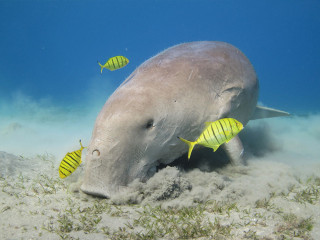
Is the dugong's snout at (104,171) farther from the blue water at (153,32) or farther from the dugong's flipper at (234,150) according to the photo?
the blue water at (153,32)

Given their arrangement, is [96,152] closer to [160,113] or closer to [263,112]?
[160,113]

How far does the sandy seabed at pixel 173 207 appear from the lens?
2.41 metres

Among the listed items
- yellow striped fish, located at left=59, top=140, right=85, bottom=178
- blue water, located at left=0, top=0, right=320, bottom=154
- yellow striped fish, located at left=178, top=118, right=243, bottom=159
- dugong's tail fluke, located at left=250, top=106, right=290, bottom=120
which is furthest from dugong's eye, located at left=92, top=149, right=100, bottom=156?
blue water, located at left=0, top=0, right=320, bottom=154

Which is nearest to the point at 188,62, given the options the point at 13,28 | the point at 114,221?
the point at 114,221

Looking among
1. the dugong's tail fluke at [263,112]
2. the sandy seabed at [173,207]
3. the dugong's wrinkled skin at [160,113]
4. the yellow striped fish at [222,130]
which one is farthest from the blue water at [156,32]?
the yellow striped fish at [222,130]

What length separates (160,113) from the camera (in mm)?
3340

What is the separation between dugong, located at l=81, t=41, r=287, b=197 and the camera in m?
3.01

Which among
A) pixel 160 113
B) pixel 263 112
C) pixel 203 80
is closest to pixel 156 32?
pixel 263 112

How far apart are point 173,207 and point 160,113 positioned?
1.25m

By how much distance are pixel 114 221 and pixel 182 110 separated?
5.80 feet

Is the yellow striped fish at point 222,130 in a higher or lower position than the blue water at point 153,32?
lower

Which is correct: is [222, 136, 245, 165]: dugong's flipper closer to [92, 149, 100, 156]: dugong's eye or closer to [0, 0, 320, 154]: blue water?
[92, 149, 100, 156]: dugong's eye

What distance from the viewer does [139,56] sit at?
375ft

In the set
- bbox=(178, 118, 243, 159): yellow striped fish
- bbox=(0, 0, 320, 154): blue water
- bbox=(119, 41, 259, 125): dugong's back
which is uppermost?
bbox=(0, 0, 320, 154): blue water
